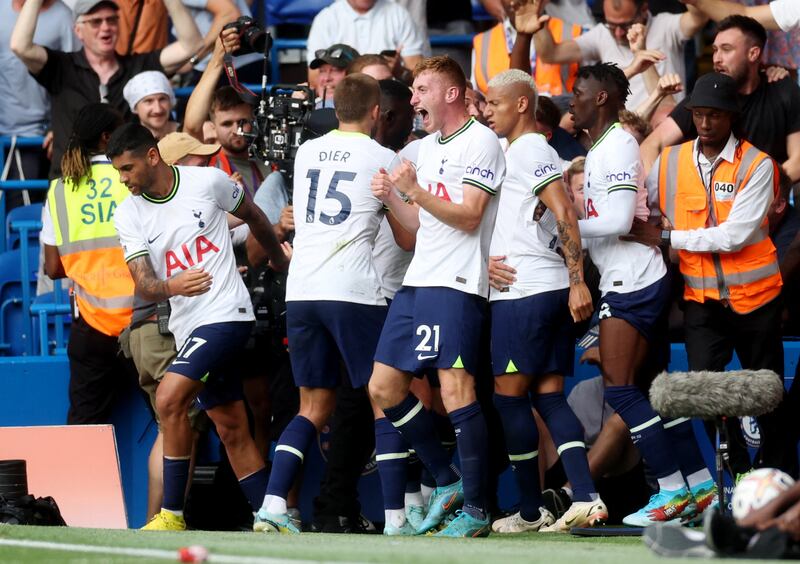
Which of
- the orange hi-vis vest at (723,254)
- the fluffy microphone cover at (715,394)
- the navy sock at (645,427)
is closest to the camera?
the fluffy microphone cover at (715,394)

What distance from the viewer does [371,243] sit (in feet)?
25.0

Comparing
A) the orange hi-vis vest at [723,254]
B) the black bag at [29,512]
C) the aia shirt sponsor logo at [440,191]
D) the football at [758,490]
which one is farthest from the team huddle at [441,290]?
the football at [758,490]

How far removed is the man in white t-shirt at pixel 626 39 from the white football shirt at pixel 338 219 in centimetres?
325

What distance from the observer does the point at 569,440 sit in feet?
24.4

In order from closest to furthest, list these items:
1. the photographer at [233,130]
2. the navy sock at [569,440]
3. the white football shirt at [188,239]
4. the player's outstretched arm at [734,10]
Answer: the navy sock at [569,440], the white football shirt at [188,239], the photographer at [233,130], the player's outstretched arm at [734,10]

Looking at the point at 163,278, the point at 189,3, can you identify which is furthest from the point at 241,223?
the point at 189,3

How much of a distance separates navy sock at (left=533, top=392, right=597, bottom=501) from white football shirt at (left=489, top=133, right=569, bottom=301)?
583mm

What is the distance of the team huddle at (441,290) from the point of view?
23.6ft

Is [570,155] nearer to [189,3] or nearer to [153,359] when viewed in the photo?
[153,359]

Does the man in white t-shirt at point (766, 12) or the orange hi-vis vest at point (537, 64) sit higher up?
the man in white t-shirt at point (766, 12)

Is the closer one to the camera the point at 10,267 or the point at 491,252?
the point at 491,252

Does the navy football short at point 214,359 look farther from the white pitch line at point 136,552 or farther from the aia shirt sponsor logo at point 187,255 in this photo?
the white pitch line at point 136,552

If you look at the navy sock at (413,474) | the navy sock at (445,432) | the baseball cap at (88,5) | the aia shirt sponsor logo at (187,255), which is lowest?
the navy sock at (413,474)

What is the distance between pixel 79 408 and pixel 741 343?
152 inches
